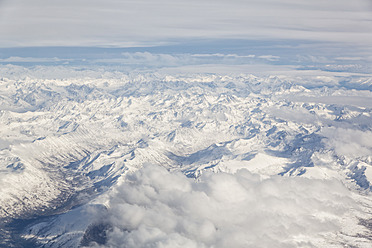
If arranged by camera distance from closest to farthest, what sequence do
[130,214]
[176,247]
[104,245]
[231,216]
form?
[176,247], [104,245], [130,214], [231,216]

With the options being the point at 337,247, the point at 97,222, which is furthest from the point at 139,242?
the point at 337,247

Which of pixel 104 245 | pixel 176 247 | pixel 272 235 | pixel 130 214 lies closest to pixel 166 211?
pixel 130 214

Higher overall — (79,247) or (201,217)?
(201,217)

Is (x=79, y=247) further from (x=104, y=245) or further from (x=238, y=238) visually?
(x=238, y=238)

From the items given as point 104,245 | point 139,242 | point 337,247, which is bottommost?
point 337,247

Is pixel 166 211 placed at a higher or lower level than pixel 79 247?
higher

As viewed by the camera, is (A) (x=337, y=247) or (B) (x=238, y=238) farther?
(A) (x=337, y=247)

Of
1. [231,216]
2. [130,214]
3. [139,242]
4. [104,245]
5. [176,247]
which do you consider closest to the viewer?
[176,247]

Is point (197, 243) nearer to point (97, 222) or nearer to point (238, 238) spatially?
point (238, 238)

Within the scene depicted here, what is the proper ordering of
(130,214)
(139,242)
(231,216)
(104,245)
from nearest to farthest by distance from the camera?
(139,242), (104,245), (130,214), (231,216)
